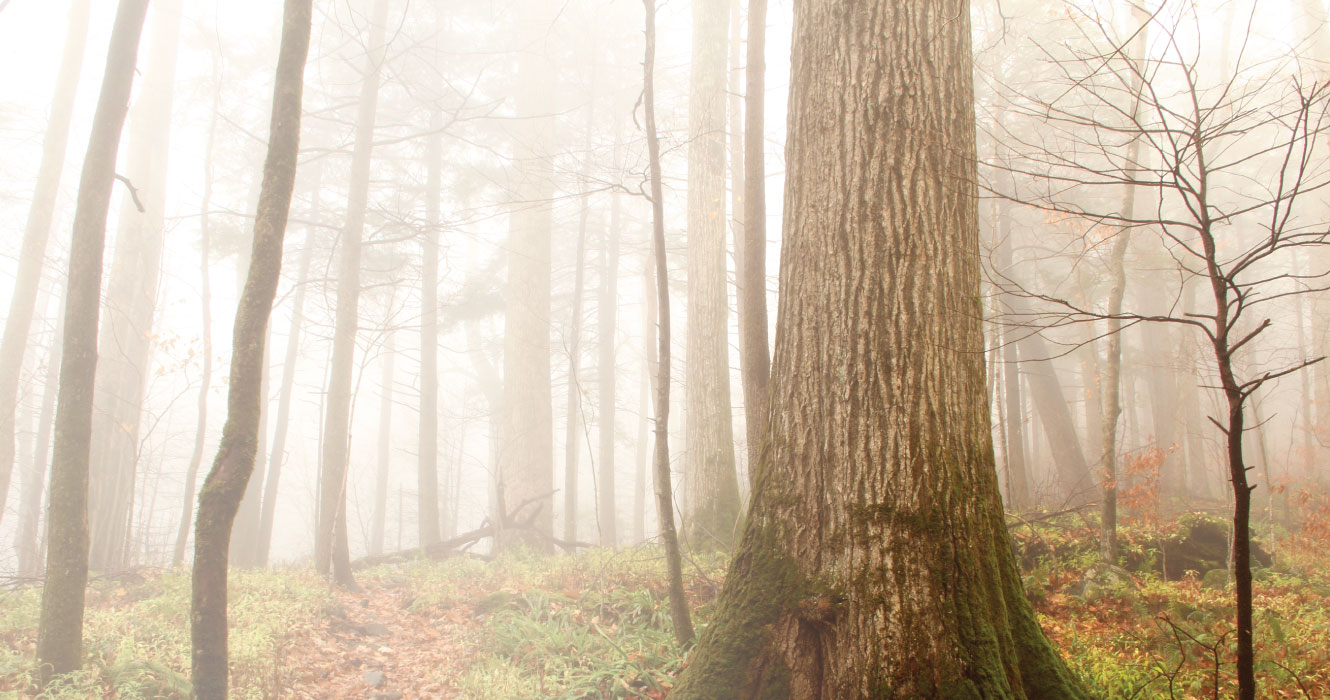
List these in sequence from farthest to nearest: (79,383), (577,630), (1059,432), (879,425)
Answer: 1. (1059,432)
2. (577,630)
3. (79,383)
4. (879,425)

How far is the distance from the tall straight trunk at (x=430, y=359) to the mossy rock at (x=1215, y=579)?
37.5 ft

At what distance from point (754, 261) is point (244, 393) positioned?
373cm

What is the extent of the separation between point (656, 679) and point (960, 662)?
7.38 ft

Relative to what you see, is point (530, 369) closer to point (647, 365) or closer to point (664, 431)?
point (664, 431)

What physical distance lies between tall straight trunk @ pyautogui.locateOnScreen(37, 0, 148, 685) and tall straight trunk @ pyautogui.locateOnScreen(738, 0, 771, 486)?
4655 mm

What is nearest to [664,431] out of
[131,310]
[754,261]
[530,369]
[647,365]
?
[754,261]

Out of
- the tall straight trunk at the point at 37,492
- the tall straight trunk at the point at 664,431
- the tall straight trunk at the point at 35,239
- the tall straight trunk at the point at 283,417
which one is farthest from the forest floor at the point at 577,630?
the tall straight trunk at the point at 283,417

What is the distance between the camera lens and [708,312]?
8531 millimetres

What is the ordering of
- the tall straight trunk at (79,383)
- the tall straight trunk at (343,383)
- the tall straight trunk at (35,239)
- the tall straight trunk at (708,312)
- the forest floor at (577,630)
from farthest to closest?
the tall straight trunk at (35,239) < the tall straight trunk at (343,383) < the tall straight trunk at (708,312) < the tall straight trunk at (79,383) < the forest floor at (577,630)

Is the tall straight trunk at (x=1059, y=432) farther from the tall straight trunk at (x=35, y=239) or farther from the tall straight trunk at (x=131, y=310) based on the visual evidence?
the tall straight trunk at (x=35, y=239)

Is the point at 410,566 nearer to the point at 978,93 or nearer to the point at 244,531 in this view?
the point at 244,531

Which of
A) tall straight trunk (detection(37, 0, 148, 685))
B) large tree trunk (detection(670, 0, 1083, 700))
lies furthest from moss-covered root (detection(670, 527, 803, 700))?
tall straight trunk (detection(37, 0, 148, 685))

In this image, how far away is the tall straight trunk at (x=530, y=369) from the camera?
1191 centimetres

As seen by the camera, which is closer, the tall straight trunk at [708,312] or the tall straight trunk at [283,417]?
the tall straight trunk at [708,312]
